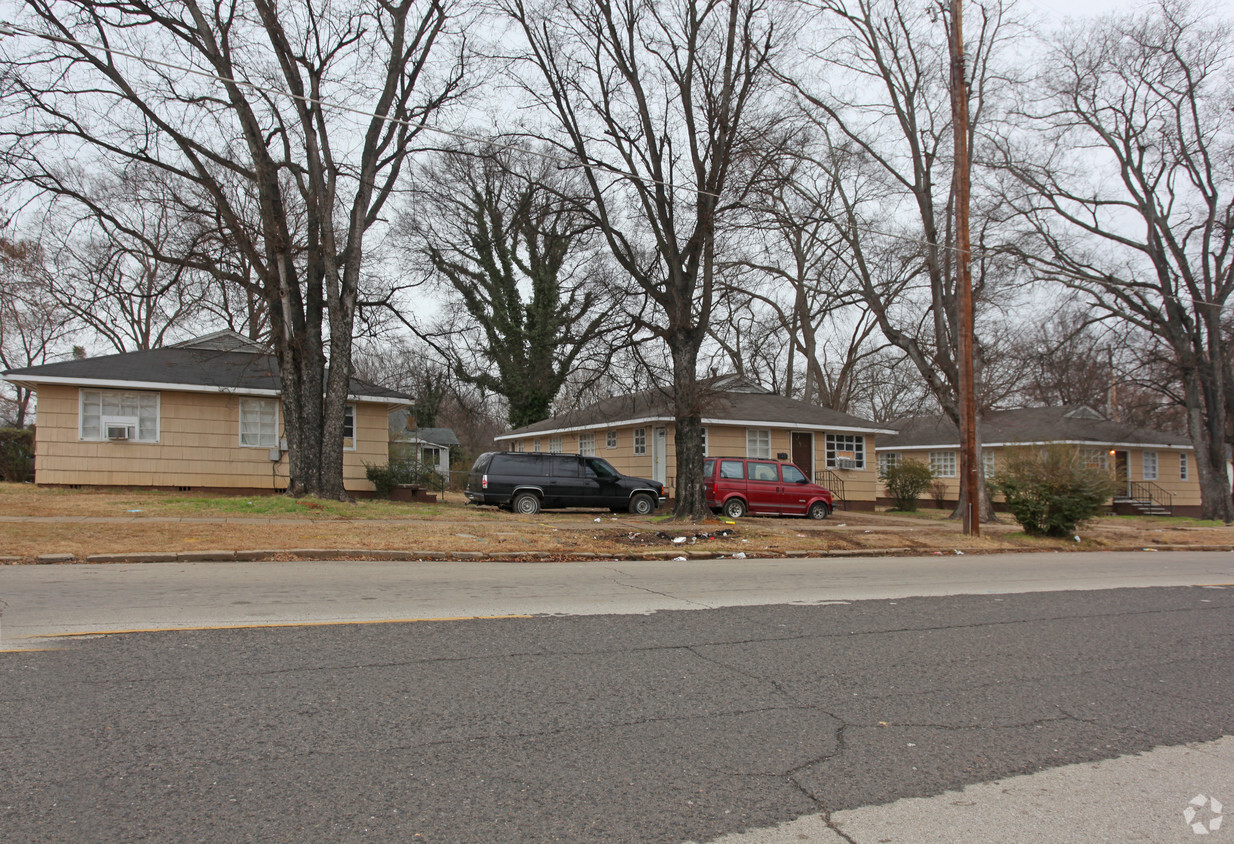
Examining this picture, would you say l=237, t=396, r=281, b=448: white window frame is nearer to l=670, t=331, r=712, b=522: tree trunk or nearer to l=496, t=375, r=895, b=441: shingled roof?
l=496, t=375, r=895, b=441: shingled roof

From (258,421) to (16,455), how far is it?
31.9 ft

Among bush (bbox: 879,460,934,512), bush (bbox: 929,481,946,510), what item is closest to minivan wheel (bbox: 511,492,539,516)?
bush (bbox: 879,460,934,512)

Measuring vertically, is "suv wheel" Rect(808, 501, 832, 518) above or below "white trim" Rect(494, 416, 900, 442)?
below

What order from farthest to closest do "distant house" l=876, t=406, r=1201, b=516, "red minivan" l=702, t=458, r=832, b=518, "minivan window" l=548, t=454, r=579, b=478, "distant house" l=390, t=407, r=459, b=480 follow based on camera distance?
1. "distant house" l=876, t=406, r=1201, b=516
2. "distant house" l=390, t=407, r=459, b=480
3. "red minivan" l=702, t=458, r=832, b=518
4. "minivan window" l=548, t=454, r=579, b=478

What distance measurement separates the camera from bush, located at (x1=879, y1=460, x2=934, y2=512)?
1230 inches

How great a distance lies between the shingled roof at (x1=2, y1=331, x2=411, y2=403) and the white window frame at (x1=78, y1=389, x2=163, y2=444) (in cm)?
51

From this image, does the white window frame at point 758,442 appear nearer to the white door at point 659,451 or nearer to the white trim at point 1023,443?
the white door at point 659,451

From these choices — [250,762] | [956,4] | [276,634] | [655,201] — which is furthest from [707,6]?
[250,762]

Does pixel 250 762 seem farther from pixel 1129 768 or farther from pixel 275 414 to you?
pixel 275 414

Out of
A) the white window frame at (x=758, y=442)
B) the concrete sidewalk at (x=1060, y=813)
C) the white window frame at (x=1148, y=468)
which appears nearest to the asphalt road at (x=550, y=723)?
the concrete sidewalk at (x=1060, y=813)

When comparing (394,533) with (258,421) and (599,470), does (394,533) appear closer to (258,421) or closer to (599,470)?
(599,470)

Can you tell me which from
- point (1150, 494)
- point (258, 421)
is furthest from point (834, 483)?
point (258, 421)

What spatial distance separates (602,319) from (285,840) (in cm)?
1517

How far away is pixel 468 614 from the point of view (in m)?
7.39
